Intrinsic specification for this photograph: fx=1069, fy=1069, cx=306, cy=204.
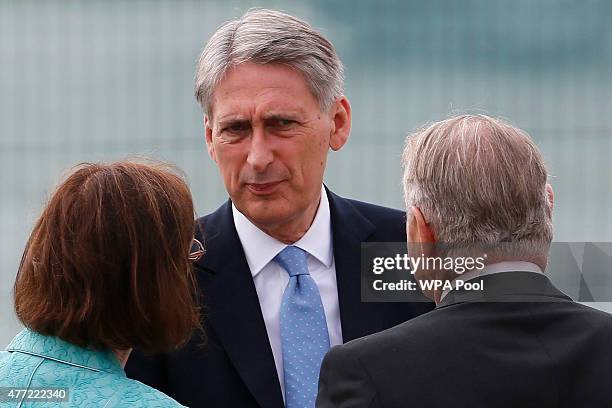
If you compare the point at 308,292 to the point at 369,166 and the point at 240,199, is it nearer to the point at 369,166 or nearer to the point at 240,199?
the point at 240,199

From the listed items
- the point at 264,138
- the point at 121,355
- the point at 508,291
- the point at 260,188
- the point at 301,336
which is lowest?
the point at 301,336

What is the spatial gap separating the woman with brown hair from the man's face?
64cm

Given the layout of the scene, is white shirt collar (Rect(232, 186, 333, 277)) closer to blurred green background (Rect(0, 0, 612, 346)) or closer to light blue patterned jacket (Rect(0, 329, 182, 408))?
light blue patterned jacket (Rect(0, 329, 182, 408))

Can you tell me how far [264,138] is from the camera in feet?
8.18

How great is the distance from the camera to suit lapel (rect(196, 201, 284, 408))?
234 centimetres

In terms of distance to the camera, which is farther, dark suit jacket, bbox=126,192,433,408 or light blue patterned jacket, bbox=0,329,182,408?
dark suit jacket, bbox=126,192,433,408

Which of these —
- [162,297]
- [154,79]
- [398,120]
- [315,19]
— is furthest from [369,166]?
[162,297]

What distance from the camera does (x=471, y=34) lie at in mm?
7785

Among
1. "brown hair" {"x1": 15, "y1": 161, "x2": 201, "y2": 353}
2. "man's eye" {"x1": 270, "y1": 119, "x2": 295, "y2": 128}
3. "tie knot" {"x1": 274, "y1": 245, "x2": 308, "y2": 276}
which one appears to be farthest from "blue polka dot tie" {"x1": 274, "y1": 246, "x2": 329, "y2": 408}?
"brown hair" {"x1": 15, "y1": 161, "x2": 201, "y2": 353}

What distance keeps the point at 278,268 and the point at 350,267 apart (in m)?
0.17

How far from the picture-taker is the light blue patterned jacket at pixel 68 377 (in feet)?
5.69

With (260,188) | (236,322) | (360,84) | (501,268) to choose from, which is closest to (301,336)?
(236,322)

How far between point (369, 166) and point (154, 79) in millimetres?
1720

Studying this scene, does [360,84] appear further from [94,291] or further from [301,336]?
[94,291]
